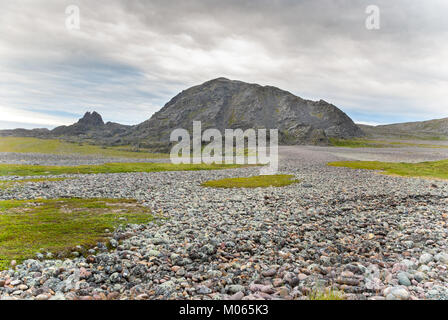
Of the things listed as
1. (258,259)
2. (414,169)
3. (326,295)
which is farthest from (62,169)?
(414,169)

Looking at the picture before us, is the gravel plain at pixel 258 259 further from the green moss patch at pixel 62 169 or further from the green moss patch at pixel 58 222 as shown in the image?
the green moss patch at pixel 62 169

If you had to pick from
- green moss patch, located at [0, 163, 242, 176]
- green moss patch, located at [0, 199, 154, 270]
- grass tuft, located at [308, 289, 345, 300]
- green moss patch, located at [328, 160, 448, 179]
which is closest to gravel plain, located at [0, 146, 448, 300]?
grass tuft, located at [308, 289, 345, 300]

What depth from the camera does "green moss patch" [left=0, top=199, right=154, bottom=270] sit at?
12211 millimetres

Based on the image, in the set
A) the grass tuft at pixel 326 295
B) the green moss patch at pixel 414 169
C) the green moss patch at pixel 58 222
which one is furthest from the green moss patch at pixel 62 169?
the grass tuft at pixel 326 295

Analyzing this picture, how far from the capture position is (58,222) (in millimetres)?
16469

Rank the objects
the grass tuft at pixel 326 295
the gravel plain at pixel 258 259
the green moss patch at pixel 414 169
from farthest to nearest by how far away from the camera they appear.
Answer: the green moss patch at pixel 414 169 → the gravel plain at pixel 258 259 → the grass tuft at pixel 326 295

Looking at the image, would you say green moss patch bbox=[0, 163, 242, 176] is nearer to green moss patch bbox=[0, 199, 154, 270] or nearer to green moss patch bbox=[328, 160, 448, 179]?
green moss patch bbox=[0, 199, 154, 270]

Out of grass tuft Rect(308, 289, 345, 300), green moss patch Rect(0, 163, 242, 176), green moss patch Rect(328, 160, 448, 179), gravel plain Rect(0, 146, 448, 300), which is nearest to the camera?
grass tuft Rect(308, 289, 345, 300)

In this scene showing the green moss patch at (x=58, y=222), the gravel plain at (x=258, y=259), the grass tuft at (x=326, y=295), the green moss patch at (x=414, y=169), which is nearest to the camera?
the grass tuft at (x=326, y=295)

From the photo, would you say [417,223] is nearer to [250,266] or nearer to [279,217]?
[279,217]

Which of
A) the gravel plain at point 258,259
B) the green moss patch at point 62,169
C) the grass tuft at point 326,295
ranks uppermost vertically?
the green moss patch at point 62,169

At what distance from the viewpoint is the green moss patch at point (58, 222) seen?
12211 mm

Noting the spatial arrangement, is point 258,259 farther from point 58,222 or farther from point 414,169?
point 414,169
